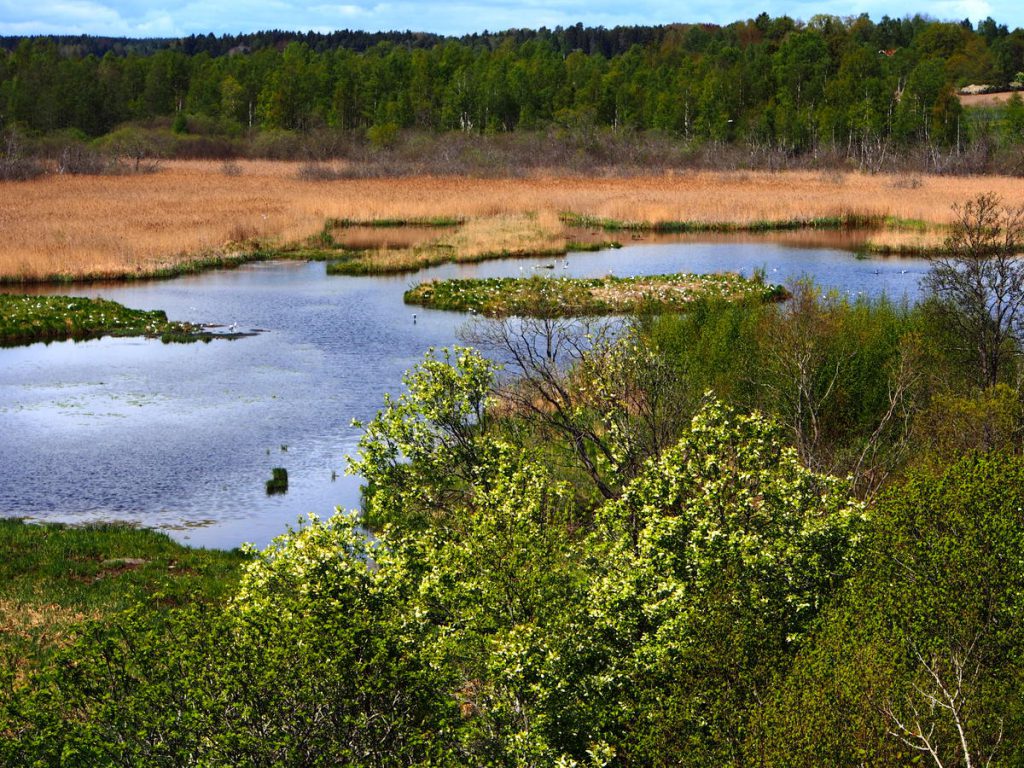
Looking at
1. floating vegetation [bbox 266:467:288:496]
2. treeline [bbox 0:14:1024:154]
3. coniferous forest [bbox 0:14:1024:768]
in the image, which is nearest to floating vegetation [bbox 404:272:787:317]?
floating vegetation [bbox 266:467:288:496]

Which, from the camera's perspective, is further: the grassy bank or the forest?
the forest

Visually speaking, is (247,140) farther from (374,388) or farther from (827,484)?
(827,484)

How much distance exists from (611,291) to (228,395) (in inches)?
760

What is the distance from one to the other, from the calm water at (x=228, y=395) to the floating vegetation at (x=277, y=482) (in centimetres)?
35

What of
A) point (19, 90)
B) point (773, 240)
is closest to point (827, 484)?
point (773, 240)

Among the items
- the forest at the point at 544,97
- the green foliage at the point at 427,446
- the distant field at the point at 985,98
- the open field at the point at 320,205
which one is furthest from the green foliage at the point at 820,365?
the distant field at the point at 985,98

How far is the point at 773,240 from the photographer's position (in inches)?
2842

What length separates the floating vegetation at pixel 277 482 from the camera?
2925 cm

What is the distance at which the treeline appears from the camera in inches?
5256

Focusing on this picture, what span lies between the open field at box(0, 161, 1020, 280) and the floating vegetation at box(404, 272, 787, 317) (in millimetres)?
13125

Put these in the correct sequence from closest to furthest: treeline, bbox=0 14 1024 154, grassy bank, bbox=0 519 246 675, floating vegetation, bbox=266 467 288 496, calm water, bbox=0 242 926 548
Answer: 1. grassy bank, bbox=0 519 246 675
2. calm water, bbox=0 242 926 548
3. floating vegetation, bbox=266 467 288 496
4. treeline, bbox=0 14 1024 154

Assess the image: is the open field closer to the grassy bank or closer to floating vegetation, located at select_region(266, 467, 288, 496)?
floating vegetation, located at select_region(266, 467, 288, 496)

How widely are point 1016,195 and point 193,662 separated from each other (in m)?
81.5

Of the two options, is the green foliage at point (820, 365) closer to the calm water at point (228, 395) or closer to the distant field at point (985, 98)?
the calm water at point (228, 395)
